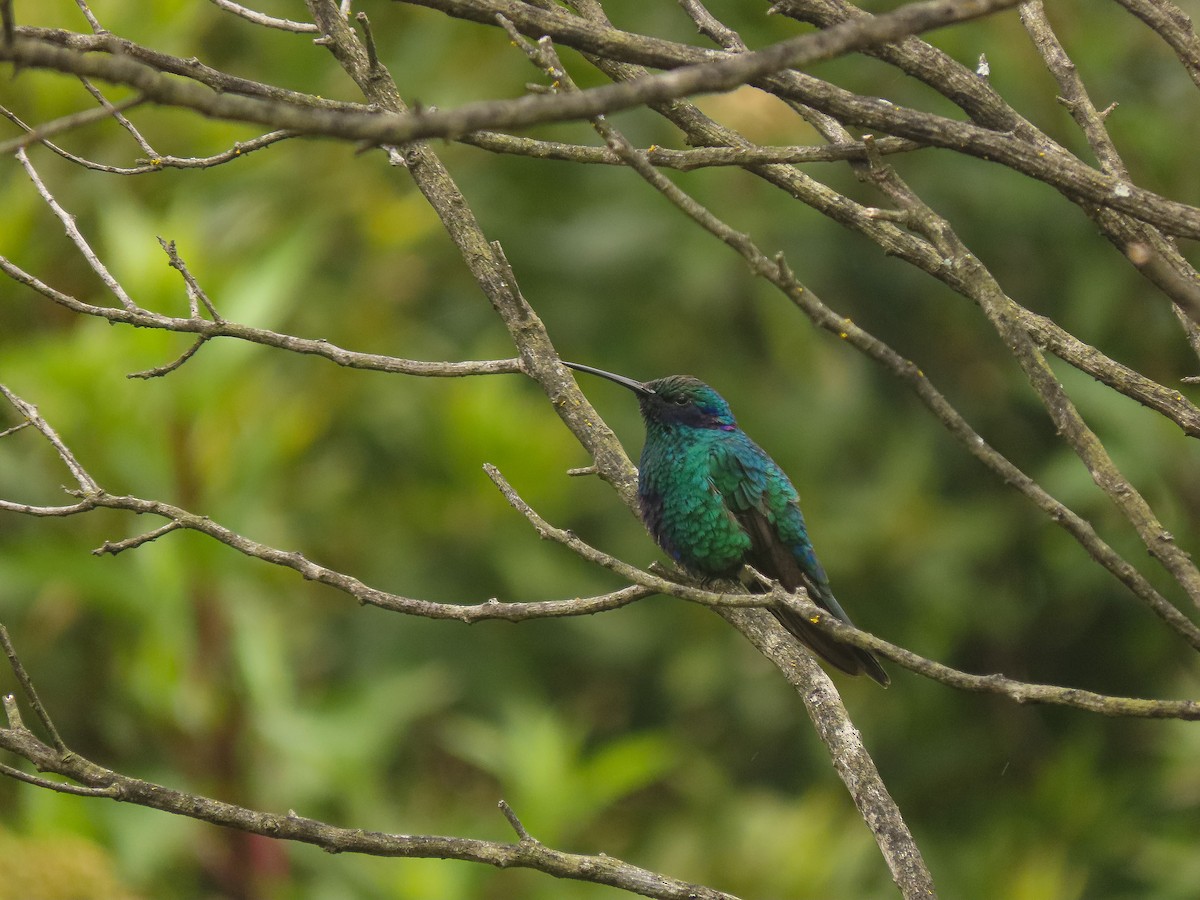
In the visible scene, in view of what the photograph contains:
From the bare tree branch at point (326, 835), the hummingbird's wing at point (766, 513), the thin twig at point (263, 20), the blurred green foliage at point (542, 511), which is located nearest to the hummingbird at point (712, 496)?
the hummingbird's wing at point (766, 513)

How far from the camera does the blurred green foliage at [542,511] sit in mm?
Answer: 4758

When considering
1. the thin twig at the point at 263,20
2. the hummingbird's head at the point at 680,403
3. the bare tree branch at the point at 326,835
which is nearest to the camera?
the bare tree branch at the point at 326,835

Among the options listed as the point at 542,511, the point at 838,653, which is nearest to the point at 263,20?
the point at 838,653

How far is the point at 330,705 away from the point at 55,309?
1915mm

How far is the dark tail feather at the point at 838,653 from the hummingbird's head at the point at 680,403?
0.84 m

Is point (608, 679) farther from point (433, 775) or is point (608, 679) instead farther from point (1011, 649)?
point (1011, 649)

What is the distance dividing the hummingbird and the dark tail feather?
2.5 inches

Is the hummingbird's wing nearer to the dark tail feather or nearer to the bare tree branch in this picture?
the dark tail feather

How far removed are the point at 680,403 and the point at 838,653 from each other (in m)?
0.92

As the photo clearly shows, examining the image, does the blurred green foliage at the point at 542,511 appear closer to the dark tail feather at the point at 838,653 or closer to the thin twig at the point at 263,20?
the dark tail feather at the point at 838,653

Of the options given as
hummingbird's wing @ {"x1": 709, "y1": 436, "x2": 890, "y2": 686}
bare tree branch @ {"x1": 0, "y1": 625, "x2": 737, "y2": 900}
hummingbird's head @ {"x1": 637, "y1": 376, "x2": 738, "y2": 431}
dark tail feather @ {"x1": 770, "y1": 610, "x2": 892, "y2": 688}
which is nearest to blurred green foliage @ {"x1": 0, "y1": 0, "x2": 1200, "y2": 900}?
hummingbird's wing @ {"x1": 709, "y1": 436, "x2": 890, "y2": 686}

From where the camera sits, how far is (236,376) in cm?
499

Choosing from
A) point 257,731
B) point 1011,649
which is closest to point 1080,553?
point 1011,649

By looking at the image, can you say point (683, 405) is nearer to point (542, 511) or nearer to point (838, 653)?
point (838, 653)
